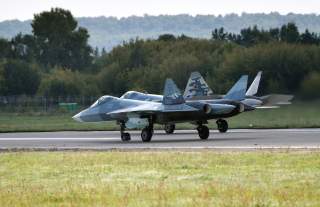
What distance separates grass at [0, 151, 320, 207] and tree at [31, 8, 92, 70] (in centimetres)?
11150

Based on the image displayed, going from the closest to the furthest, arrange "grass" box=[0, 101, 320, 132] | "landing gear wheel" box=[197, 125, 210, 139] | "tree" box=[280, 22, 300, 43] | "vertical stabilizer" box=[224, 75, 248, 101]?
"landing gear wheel" box=[197, 125, 210, 139], "vertical stabilizer" box=[224, 75, 248, 101], "grass" box=[0, 101, 320, 132], "tree" box=[280, 22, 300, 43]

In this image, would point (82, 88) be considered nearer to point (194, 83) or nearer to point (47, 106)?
point (47, 106)

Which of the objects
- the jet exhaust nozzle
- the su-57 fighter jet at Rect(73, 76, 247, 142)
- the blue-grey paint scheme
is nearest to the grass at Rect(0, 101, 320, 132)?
the su-57 fighter jet at Rect(73, 76, 247, 142)

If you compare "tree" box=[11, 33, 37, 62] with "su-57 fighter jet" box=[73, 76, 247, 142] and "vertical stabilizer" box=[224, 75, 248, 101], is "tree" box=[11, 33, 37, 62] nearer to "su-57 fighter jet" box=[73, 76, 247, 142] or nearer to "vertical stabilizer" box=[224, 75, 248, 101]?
"vertical stabilizer" box=[224, 75, 248, 101]

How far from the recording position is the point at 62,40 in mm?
137875

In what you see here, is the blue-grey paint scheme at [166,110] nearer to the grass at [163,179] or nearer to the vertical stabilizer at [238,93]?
the vertical stabilizer at [238,93]

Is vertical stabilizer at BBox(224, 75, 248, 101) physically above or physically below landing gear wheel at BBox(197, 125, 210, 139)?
above

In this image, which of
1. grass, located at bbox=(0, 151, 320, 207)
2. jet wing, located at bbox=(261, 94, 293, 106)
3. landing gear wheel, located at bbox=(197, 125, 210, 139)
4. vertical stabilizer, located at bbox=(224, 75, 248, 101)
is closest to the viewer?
grass, located at bbox=(0, 151, 320, 207)

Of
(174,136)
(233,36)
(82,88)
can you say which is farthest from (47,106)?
(233,36)

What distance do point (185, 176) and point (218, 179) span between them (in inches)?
39.4

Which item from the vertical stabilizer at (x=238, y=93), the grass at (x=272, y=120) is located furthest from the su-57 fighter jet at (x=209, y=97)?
the grass at (x=272, y=120)

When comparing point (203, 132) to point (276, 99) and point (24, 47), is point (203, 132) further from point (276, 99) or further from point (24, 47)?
point (24, 47)

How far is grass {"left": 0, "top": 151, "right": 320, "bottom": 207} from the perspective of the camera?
15500 mm

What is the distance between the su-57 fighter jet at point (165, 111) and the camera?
33.7m
